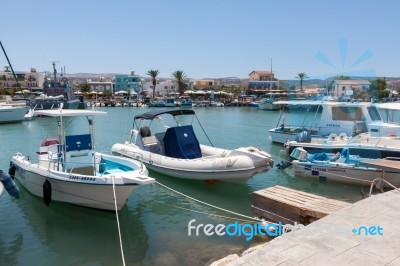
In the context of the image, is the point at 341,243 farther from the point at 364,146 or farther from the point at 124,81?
the point at 124,81

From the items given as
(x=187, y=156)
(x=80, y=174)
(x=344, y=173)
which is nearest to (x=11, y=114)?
(x=187, y=156)

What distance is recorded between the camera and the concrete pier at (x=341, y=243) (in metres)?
5.36

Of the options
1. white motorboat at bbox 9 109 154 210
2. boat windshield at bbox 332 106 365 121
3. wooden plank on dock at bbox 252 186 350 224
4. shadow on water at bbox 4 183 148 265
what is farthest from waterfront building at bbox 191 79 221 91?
wooden plank on dock at bbox 252 186 350 224

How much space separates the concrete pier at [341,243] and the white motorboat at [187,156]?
5.72 meters

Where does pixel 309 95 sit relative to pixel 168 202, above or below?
above

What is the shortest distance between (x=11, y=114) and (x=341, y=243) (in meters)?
45.2

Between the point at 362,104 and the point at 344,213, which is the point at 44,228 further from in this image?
the point at 362,104

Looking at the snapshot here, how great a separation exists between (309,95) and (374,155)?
33.3ft

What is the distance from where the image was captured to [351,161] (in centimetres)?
1461

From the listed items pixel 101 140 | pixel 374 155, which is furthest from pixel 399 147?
pixel 101 140

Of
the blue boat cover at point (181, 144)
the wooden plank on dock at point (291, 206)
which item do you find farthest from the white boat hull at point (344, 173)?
the wooden plank on dock at point (291, 206)

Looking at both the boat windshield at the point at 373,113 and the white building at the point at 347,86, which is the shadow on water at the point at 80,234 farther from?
the white building at the point at 347,86

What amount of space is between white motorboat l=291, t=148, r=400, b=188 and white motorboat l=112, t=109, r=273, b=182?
2.90 m

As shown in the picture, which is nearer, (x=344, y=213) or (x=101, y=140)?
(x=344, y=213)
